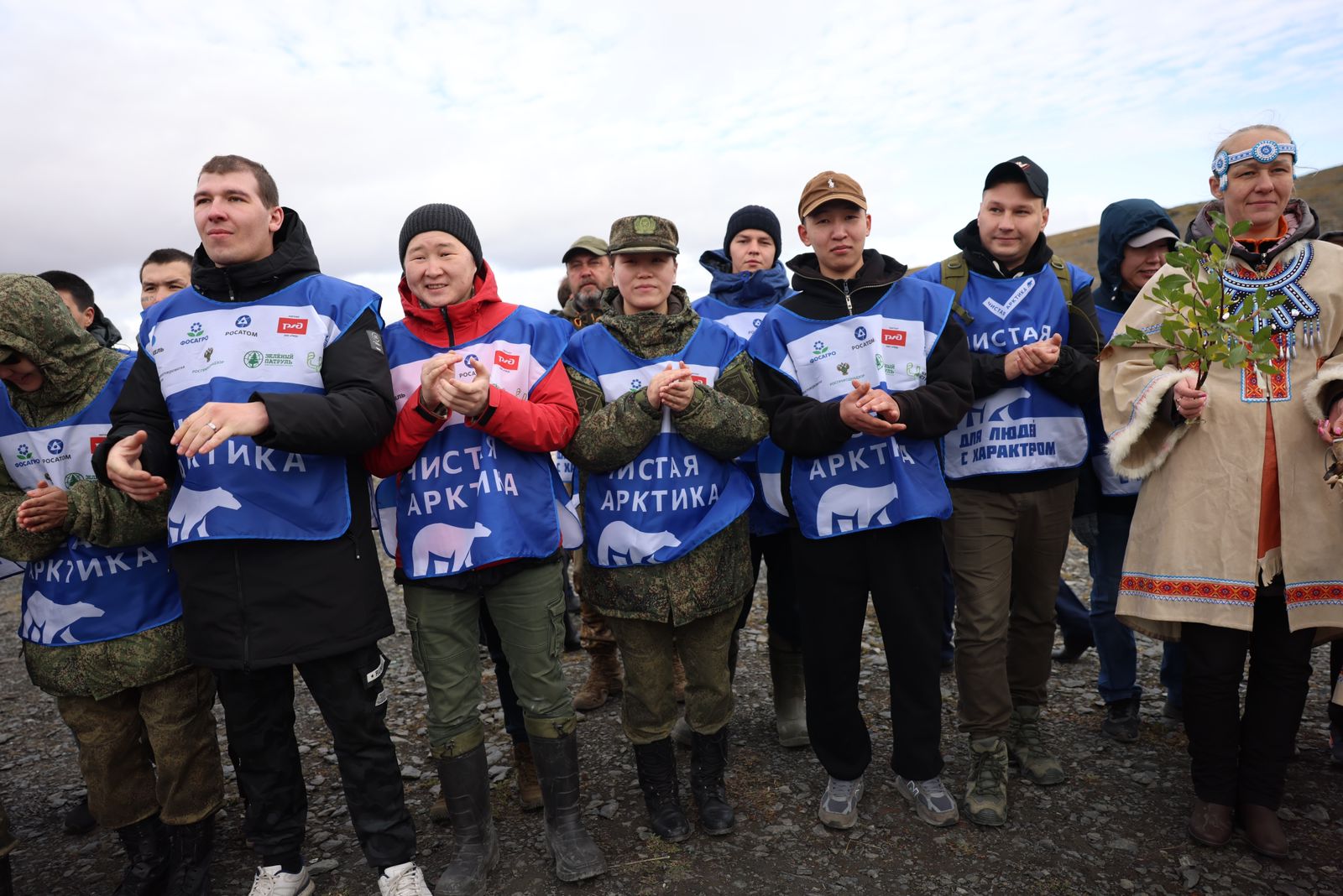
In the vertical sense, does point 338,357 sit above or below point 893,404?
above

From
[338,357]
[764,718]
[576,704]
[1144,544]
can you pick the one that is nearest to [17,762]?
[576,704]

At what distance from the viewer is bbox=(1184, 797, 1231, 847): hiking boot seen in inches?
139

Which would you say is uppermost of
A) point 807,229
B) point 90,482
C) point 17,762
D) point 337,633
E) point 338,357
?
point 807,229

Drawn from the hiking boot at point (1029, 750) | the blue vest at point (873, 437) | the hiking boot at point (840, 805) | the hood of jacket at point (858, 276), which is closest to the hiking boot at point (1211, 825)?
the hiking boot at point (1029, 750)

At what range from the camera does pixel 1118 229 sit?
4598 mm

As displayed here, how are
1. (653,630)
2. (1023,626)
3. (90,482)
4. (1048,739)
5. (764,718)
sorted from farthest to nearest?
(764,718) → (1048,739) → (1023,626) → (653,630) → (90,482)

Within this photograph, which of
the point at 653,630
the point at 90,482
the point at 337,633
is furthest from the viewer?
the point at 653,630

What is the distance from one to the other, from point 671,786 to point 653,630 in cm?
78

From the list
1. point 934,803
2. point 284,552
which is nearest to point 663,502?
point 284,552

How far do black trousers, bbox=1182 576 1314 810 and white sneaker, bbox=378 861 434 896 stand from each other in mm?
3349

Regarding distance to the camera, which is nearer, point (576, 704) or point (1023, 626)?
point (1023, 626)

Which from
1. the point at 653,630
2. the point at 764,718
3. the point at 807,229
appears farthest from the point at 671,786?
the point at 807,229

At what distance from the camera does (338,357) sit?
333cm

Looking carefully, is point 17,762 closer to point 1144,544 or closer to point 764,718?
point 764,718
